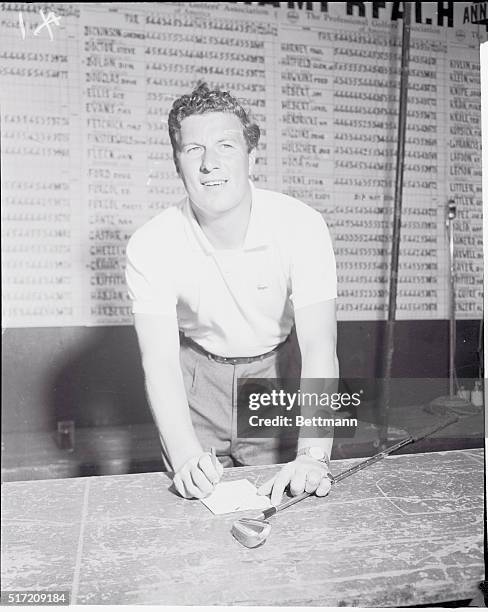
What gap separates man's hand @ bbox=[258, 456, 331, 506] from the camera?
0.88 meters

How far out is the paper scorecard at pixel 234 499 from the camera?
33.3 inches

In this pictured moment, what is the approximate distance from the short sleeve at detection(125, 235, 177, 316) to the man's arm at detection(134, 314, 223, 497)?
15 mm

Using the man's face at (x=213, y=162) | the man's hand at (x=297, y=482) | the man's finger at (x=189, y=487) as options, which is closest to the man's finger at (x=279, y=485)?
the man's hand at (x=297, y=482)

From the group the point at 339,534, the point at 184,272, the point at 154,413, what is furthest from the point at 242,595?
the point at 184,272

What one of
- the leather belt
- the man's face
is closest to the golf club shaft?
the leather belt

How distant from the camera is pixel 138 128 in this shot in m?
1.04

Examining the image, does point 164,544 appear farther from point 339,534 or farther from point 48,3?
point 48,3

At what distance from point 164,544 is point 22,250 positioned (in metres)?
0.56

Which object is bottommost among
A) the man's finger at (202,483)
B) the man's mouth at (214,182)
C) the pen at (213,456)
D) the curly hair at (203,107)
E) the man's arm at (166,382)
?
the man's finger at (202,483)

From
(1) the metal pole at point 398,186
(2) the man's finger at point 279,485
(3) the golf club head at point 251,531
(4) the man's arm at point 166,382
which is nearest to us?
(3) the golf club head at point 251,531

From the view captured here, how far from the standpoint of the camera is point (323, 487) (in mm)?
894

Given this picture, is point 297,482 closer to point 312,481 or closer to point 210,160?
point 312,481

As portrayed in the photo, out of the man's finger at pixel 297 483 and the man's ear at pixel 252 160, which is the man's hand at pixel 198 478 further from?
the man's ear at pixel 252 160

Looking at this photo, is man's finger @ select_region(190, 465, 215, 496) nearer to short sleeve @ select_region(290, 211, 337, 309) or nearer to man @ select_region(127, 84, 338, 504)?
man @ select_region(127, 84, 338, 504)
